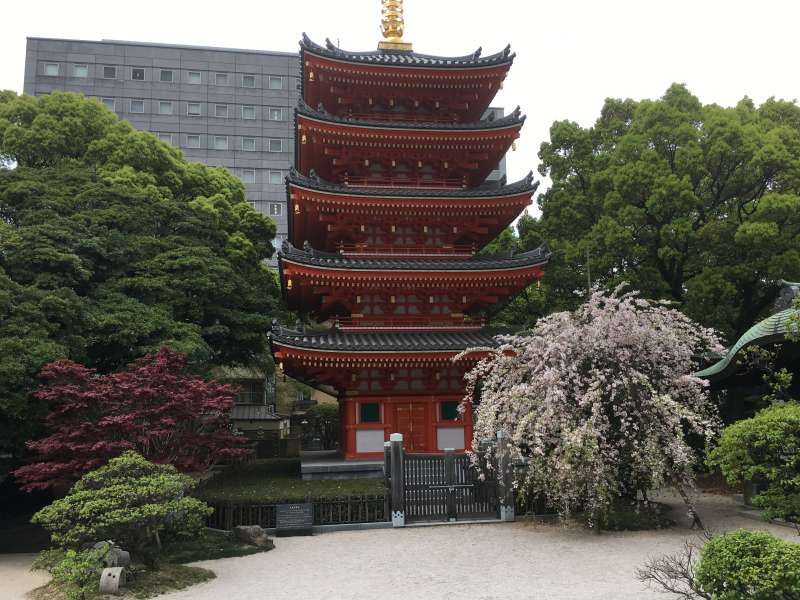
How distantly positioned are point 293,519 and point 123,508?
201 inches

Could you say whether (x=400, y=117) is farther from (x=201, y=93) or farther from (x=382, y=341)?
(x=201, y=93)

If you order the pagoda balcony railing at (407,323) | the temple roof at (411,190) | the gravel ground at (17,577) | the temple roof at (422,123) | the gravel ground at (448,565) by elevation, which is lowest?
the gravel ground at (17,577)

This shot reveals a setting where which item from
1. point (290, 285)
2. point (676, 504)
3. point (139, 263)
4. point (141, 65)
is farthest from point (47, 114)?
point (141, 65)

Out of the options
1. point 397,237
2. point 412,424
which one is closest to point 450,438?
point 412,424

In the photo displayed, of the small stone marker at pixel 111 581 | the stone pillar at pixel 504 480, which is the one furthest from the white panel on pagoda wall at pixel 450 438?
the small stone marker at pixel 111 581

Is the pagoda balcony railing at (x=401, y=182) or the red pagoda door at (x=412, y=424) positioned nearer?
the red pagoda door at (x=412, y=424)

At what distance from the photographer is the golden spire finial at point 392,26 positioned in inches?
1005

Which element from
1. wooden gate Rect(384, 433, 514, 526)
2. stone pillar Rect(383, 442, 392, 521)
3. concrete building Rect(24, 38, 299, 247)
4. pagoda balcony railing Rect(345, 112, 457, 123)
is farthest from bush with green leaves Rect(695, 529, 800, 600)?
concrete building Rect(24, 38, 299, 247)

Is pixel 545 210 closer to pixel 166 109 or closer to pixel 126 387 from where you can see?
pixel 126 387

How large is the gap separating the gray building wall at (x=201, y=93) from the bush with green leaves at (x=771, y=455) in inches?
1771

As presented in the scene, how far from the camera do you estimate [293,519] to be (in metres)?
15.3

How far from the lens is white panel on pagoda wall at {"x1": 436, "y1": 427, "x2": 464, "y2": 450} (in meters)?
20.6

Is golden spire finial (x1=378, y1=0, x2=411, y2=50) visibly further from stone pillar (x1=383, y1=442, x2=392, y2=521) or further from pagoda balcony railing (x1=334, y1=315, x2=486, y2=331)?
stone pillar (x1=383, y1=442, x2=392, y2=521)

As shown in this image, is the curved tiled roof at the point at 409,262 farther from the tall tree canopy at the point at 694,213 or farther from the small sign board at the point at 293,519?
the small sign board at the point at 293,519
